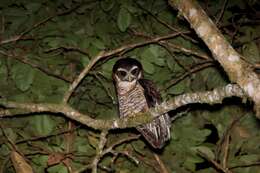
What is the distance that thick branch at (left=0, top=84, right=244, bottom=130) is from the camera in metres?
2.77

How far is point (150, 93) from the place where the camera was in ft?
15.5

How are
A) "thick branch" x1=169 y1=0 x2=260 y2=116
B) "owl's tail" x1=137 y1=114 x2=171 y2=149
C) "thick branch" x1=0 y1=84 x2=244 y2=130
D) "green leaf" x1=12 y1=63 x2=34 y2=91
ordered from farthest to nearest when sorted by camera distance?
"owl's tail" x1=137 y1=114 x2=171 y2=149 < "green leaf" x1=12 y1=63 x2=34 y2=91 < "thick branch" x1=0 y1=84 x2=244 y2=130 < "thick branch" x1=169 y1=0 x2=260 y2=116

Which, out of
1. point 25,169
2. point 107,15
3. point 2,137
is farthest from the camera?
point 107,15

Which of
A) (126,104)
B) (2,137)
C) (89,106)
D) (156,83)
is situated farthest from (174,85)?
(2,137)

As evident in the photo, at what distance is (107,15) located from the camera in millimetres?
4926

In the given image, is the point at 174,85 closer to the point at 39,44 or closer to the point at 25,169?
the point at 39,44

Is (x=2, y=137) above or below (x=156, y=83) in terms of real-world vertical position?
below

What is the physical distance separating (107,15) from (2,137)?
147cm

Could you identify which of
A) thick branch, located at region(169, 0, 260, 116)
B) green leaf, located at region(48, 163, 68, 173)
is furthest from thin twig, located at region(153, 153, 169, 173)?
thick branch, located at region(169, 0, 260, 116)

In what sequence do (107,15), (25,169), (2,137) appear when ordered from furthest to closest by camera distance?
(107,15) < (2,137) < (25,169)

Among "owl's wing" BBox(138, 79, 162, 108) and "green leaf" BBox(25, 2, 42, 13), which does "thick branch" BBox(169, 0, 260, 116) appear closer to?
"owl's wing" BBox(138, 79, 162, 108)

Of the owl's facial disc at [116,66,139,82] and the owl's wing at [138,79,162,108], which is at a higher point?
the owl's facial disc at [116,66,139,82]

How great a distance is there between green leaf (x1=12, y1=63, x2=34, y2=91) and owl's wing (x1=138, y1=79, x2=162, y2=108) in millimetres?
1041

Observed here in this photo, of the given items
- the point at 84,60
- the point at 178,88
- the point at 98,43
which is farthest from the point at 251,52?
the point at 84,60
